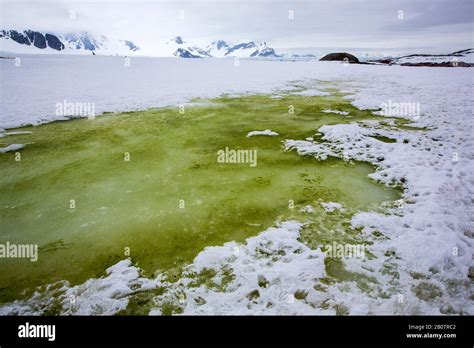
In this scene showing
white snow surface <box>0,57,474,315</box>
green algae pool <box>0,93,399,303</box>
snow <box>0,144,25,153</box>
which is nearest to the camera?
white snow surface <box>0,57,474,315</box>

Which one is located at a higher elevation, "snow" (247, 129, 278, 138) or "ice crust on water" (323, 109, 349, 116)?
"ice crust on water" (323, 109, 349, 116)

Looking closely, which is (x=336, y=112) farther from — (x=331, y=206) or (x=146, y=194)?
(x=146, y=194)

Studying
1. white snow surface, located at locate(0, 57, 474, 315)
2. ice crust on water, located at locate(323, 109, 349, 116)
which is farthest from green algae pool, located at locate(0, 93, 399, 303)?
ice crust on water, located at locate(323, 109, 349, 116)

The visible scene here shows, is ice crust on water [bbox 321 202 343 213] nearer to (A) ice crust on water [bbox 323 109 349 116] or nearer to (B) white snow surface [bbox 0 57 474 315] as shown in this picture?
(B) white snow surface [bbox 0 57 474 315]

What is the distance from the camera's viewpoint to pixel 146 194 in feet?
22.5

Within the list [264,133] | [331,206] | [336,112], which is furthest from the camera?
[336,112]

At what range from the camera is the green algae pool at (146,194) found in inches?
196

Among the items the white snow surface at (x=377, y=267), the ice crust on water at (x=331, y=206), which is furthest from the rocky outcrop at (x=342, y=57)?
the ice crust on water at (x=331, y=206)

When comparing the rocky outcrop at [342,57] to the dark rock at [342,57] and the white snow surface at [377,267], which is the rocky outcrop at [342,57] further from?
the white snow surface at [377,267]

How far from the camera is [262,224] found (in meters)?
5.72

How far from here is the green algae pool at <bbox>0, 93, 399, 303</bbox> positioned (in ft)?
16.3

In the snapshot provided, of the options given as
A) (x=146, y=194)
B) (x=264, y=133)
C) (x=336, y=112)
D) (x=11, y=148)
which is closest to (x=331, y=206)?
(x=146, y=194)
